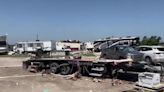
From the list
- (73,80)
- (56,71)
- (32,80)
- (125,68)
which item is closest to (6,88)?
(32,80)

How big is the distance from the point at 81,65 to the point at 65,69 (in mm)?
1390

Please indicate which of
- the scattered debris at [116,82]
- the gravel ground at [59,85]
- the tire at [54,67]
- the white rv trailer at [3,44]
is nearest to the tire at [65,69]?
the tire at [54,67]

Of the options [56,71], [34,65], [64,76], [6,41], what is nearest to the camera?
[64,76]

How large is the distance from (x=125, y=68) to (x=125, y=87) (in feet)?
8.27

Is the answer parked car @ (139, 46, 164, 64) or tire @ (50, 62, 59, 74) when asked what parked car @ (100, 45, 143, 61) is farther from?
parked car @ (139, 46, 164, 64)

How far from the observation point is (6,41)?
46.4 m

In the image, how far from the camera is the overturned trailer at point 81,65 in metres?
17.1

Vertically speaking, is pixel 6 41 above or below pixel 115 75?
above

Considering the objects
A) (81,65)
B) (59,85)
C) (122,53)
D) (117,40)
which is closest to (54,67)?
(81,65)

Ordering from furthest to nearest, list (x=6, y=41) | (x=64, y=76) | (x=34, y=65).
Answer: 1. (x=6, y=41)
2. (x=34, y=65)
3. (x=64, y=76)

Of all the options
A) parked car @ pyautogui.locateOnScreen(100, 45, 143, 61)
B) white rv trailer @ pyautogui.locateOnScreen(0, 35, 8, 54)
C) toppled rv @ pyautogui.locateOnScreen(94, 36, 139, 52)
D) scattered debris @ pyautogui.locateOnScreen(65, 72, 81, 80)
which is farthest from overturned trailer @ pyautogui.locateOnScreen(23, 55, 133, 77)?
white rv trailer @ pyautogui.locateOnScreen(0, 35, 8, 54)

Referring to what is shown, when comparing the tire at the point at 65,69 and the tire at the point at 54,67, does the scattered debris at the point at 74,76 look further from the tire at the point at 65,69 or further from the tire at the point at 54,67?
the tire at the point at 54,67

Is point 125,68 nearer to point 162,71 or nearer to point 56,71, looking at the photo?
point 162,71

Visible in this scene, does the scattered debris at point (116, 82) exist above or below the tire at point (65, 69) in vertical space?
below
